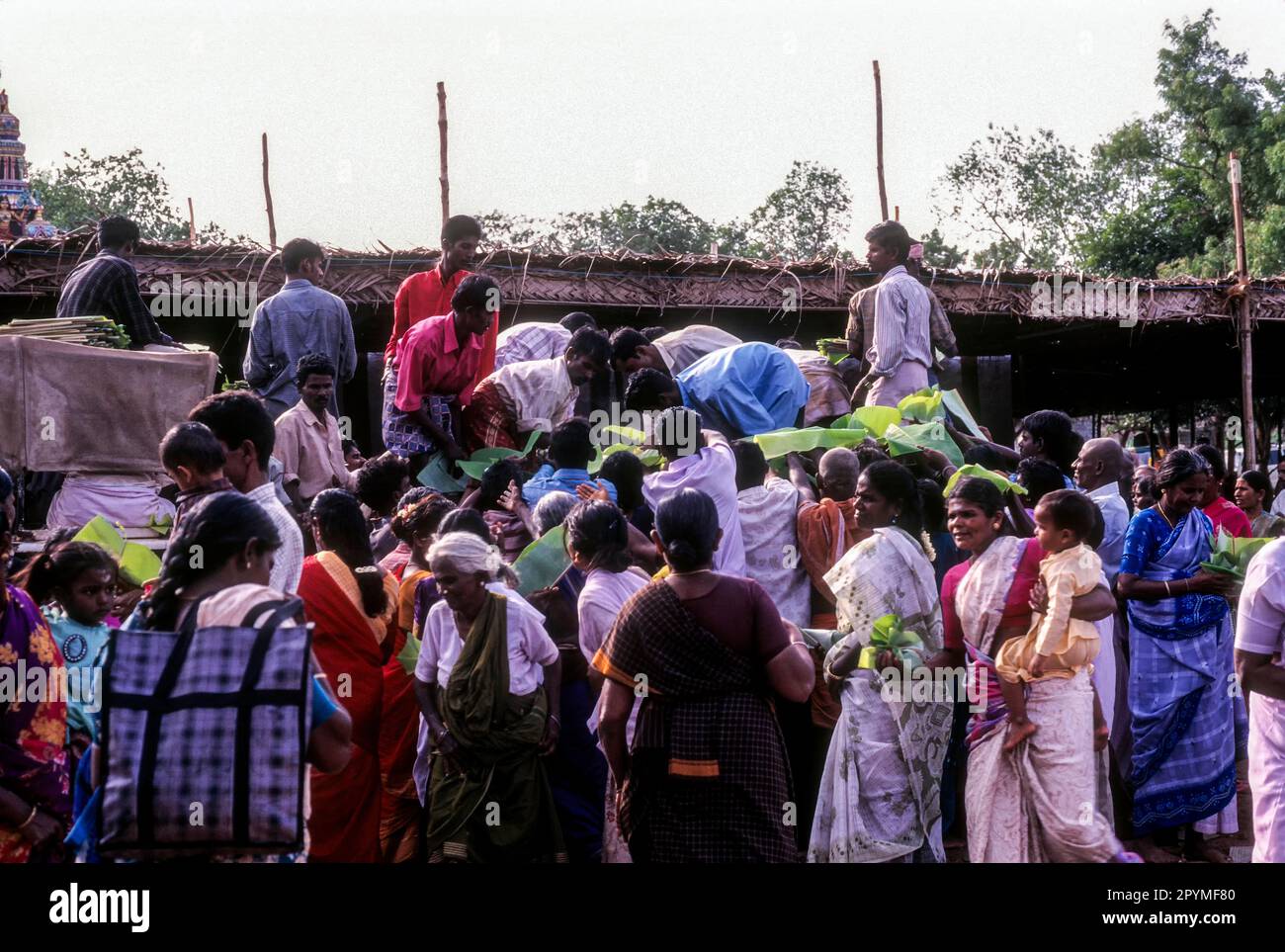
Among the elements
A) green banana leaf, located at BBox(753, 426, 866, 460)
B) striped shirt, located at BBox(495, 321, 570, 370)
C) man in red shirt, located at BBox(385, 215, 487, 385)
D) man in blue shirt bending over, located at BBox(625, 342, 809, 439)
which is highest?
man in red shirt, located at BBox(385, 215, 487, 385)

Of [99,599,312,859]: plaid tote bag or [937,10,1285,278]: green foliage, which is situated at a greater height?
[937,10,1285,278]: green foliage

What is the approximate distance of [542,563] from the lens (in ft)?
17.1

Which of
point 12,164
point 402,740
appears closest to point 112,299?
point 402,740

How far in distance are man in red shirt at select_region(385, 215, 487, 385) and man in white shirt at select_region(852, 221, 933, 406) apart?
6.72 feet

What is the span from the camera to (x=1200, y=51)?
23734mm

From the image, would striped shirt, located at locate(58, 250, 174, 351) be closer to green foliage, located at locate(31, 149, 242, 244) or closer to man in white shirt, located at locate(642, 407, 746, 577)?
man in white shirt, located at locate(642, 407, 746, 577)

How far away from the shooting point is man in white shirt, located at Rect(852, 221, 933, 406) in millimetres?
7527

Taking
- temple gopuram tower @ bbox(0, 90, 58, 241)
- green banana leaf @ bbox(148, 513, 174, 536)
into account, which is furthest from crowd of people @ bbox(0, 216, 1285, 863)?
temple gopuram tower @ bbox(0, 90, 58, 241)

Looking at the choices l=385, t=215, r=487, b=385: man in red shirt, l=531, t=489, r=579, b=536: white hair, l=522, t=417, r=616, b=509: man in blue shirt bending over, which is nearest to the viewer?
l=531, t=489, r=579, b=536: white hair

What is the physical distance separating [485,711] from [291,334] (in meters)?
2.90

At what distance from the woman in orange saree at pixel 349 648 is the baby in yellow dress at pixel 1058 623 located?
2187 mm

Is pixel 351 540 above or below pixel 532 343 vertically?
below

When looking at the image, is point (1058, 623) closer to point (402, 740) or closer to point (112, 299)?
point (402, 740)
